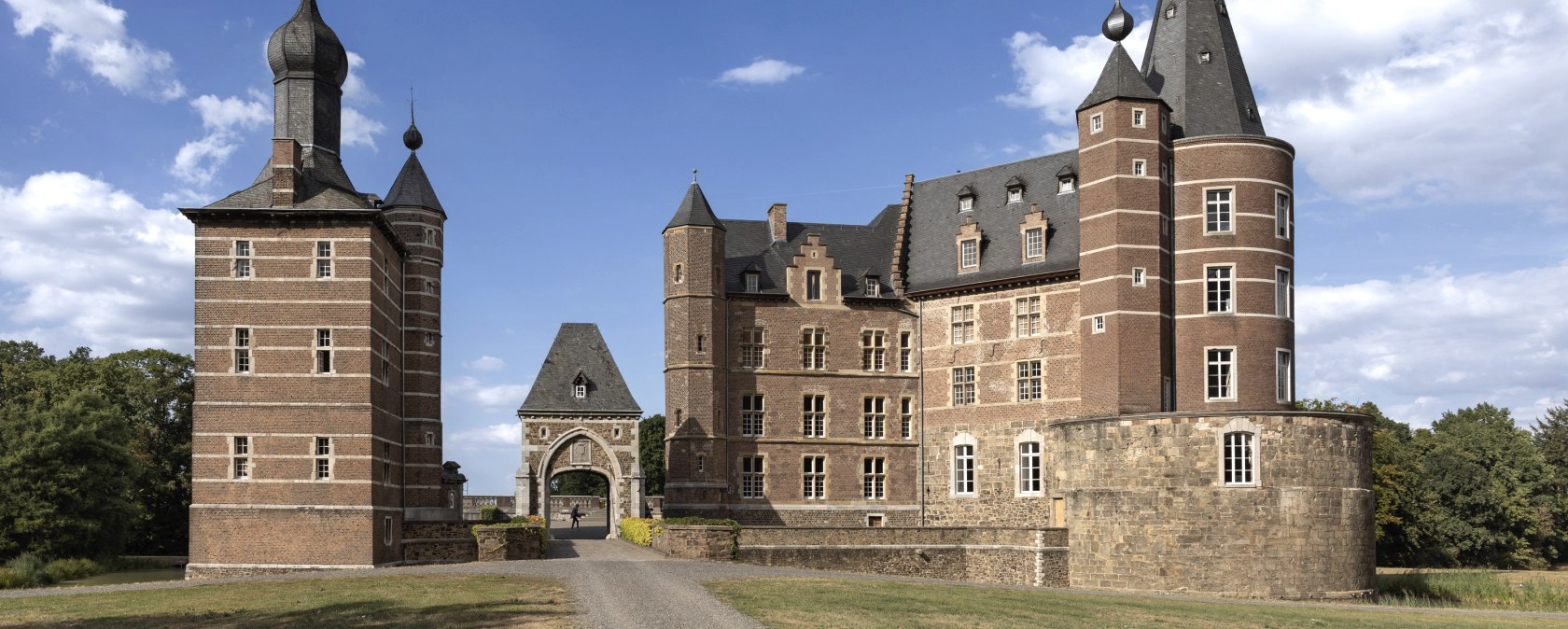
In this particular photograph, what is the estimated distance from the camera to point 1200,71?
45375mm

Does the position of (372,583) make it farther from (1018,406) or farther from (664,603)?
(1018,406)

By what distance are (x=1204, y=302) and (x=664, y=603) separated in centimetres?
2398

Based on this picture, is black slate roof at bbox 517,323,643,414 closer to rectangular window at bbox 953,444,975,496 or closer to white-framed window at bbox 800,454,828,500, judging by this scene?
white-framed window at bbox 800,454,828,500

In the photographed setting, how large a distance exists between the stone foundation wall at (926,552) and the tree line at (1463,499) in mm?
21114

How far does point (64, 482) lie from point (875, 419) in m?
27.5

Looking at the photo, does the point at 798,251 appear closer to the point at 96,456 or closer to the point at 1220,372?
the point at 1220,372

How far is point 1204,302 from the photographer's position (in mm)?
42688

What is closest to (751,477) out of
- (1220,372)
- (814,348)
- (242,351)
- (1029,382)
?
(814,348)

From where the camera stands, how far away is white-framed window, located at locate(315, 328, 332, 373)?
38.5 m

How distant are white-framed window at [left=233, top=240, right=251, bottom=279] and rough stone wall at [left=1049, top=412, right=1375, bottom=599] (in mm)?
24340

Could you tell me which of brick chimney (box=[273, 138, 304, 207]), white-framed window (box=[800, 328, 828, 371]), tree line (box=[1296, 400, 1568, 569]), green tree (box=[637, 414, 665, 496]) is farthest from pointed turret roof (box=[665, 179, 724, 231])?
green tree (box=[637, 414, 665, 496])

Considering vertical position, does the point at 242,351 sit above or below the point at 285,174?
below

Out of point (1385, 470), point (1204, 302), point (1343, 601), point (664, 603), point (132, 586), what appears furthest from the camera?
point (1385, 470)

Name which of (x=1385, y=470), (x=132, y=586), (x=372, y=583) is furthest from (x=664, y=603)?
(x=1385, y=470)
